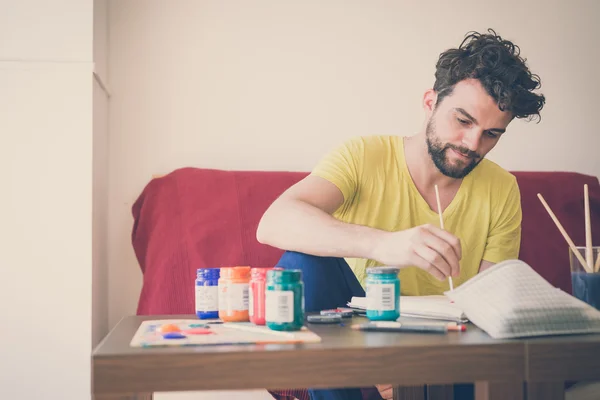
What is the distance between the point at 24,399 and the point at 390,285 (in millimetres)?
1246

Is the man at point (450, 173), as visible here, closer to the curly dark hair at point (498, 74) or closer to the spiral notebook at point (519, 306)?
the curly dark hair at point (498, 74)

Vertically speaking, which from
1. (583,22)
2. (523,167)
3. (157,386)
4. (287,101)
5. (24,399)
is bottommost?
(24,399)

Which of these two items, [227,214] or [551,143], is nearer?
[227,214]

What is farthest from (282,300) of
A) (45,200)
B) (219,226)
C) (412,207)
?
(45,200)

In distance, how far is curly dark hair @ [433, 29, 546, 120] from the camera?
1.55 meters

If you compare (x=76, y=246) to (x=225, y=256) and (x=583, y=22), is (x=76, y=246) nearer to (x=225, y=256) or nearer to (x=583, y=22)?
(x=225, y=256)

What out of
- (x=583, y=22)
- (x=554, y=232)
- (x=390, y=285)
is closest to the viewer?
(x=390, y=285)

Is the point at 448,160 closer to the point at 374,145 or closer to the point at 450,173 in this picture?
the point at 450,173

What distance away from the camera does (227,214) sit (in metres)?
1.95

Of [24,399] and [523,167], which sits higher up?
[523,167]

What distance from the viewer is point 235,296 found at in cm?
105

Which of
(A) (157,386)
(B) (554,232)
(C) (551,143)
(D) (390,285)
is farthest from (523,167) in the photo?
(A) (157,386)

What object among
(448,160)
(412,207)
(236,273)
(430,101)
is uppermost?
(430,101)

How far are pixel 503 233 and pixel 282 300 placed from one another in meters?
0.90
